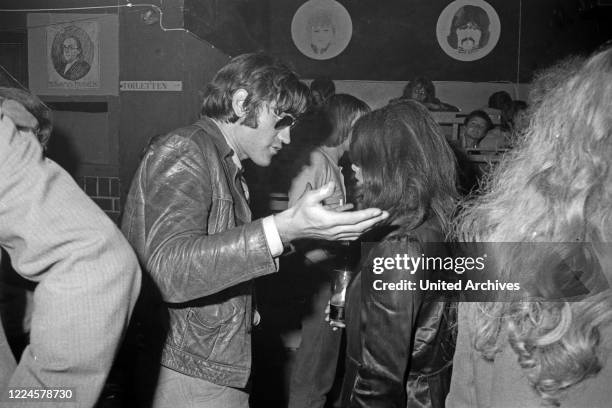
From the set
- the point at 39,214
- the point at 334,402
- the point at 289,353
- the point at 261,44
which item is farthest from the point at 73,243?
the point at 261,44

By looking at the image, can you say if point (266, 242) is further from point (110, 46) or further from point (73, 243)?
point (110, 46)

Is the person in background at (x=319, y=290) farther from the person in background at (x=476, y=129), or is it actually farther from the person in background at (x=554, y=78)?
the person in background at (x=476, y=129)

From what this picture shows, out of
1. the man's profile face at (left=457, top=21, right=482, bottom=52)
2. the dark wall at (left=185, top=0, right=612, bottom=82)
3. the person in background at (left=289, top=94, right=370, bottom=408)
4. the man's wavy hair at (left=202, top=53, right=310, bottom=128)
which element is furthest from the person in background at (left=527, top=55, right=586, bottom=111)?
the man's profile face at (left=457, top=21, right=482, bottom=52)

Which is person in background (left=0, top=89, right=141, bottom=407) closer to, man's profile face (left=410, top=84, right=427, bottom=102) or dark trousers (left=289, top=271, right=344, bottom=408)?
dark trousers (left=289, top=271, right=344, bottom=408)

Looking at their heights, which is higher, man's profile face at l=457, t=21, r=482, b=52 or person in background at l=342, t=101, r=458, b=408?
man's profile face at l=457, t=21, r=482, b=52

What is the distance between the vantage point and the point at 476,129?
477 centimetres

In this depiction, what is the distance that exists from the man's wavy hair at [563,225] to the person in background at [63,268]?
612 millimetres

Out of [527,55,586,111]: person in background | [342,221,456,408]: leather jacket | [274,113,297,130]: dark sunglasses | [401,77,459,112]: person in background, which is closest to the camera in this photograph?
[527,55,586,111]: person in background

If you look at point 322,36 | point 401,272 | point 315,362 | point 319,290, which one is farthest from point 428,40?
point 401,272

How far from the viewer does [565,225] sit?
2.66ft

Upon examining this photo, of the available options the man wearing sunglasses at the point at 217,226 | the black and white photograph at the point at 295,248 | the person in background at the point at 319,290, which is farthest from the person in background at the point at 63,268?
the person in background at the point at 319,290

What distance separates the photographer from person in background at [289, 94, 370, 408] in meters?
2.62
